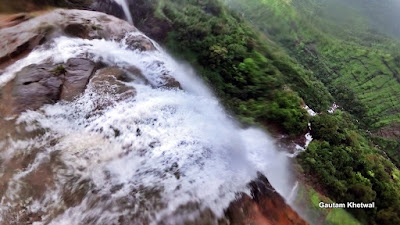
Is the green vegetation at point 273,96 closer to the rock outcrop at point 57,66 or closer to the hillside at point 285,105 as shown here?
the hillside at point 285,105

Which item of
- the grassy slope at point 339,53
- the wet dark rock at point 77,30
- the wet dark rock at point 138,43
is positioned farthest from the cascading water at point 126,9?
the grassy slope at point 339,53

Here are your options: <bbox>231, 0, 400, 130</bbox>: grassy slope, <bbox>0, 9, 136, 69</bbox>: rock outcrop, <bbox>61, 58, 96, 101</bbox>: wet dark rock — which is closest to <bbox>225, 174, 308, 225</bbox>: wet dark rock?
<bbox>61, 58, 96, 101</bbox>: wet dark rock

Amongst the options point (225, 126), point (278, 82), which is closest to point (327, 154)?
point (278, 82)

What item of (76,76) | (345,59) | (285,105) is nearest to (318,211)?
(285,105)

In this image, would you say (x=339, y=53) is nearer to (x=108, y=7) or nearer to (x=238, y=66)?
(x=238, y=66)

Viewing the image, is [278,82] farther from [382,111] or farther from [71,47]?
[382,111]
